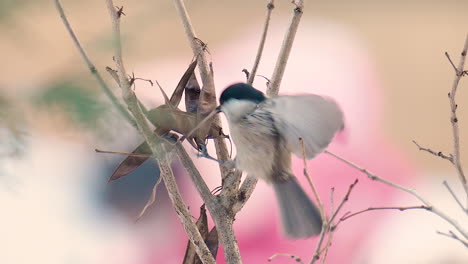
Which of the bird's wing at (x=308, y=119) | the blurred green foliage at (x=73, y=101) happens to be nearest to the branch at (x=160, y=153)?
the bird's wing at (x=308, y=119)

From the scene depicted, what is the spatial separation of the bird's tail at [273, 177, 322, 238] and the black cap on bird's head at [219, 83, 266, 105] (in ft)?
0.35

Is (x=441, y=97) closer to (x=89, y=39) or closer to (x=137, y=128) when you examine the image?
(x=137, y=128)

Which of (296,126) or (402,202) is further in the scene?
(402,202)

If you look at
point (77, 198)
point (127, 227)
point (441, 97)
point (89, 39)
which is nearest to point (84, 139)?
point (89, 39)

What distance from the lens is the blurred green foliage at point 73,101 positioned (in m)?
0.18

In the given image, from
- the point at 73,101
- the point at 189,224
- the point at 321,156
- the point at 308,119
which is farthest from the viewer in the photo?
the point at 321,156

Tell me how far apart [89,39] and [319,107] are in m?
0.29

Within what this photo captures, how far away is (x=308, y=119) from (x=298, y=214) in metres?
0.13

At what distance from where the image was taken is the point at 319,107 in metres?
0.47

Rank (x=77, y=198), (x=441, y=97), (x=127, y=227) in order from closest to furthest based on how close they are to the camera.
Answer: (x=77, y=198)
(x=127, y=227)
(x=441, y=97)

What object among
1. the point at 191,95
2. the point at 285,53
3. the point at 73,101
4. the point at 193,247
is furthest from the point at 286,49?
the point at 73,101

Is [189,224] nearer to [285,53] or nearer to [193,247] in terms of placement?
[193,247]

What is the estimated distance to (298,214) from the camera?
0.58m

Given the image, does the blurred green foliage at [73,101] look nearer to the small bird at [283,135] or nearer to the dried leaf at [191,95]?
the small bird at [283,135]
